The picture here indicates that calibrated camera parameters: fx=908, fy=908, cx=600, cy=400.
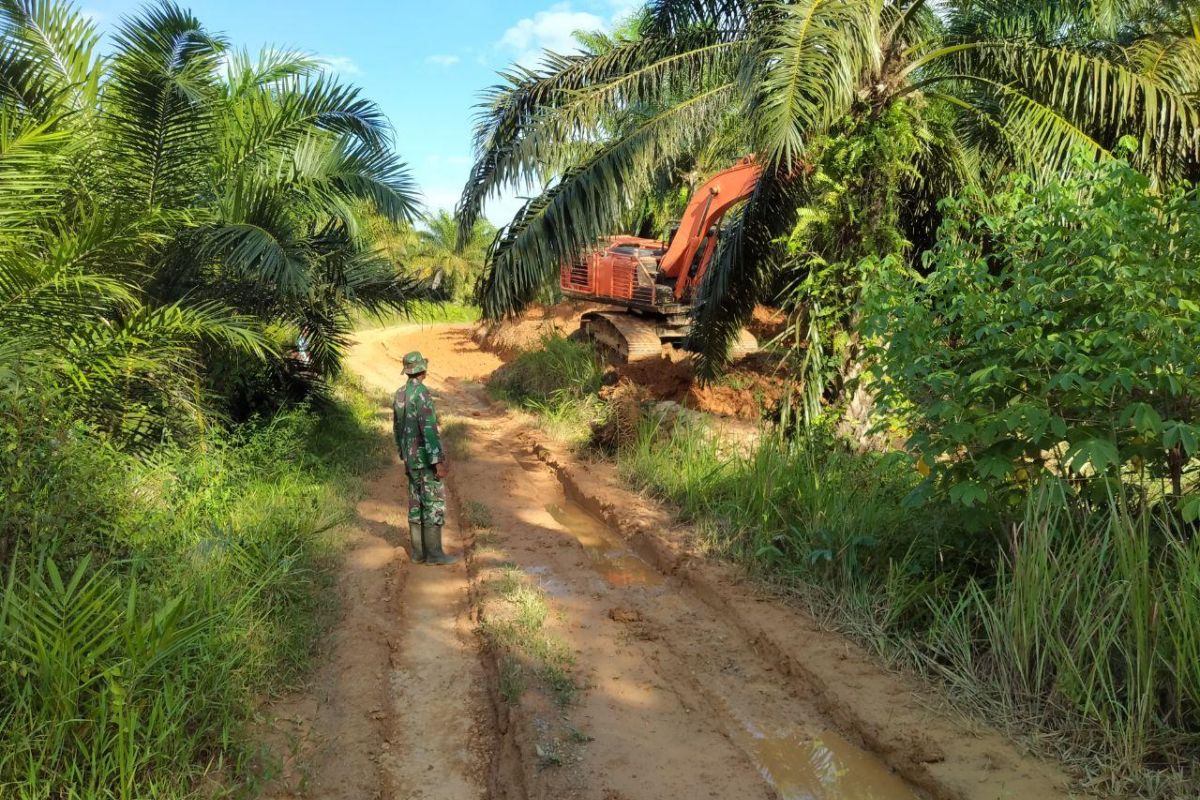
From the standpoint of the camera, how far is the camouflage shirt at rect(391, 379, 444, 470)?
23.9ft

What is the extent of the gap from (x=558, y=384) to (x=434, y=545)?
311 inches

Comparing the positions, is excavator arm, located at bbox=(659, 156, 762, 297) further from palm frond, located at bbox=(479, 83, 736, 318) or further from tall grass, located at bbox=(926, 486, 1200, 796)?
tall grass, located at bbox=(926, 486, 1200, 796)

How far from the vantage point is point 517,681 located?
5.05 m

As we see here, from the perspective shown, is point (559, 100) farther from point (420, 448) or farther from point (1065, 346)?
point (1065, 346)

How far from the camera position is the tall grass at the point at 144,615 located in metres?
3.59

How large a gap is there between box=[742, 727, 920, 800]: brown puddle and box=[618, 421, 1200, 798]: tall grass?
0.64 m

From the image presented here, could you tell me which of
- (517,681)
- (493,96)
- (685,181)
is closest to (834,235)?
(493,96)

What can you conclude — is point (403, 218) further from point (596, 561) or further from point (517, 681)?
point (517, 681)

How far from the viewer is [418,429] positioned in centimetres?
734

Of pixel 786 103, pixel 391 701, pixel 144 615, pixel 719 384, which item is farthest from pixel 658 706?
pixel 719 384

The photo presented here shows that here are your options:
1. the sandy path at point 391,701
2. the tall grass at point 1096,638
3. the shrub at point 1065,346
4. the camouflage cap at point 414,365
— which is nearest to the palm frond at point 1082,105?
the shrub at point 1065,346

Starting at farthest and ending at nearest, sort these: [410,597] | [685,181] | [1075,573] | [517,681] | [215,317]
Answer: [685,181], [215,317], [410,597], [517,681], [1075,573]

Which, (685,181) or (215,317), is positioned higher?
(685,181)

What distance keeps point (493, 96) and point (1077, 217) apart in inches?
257
